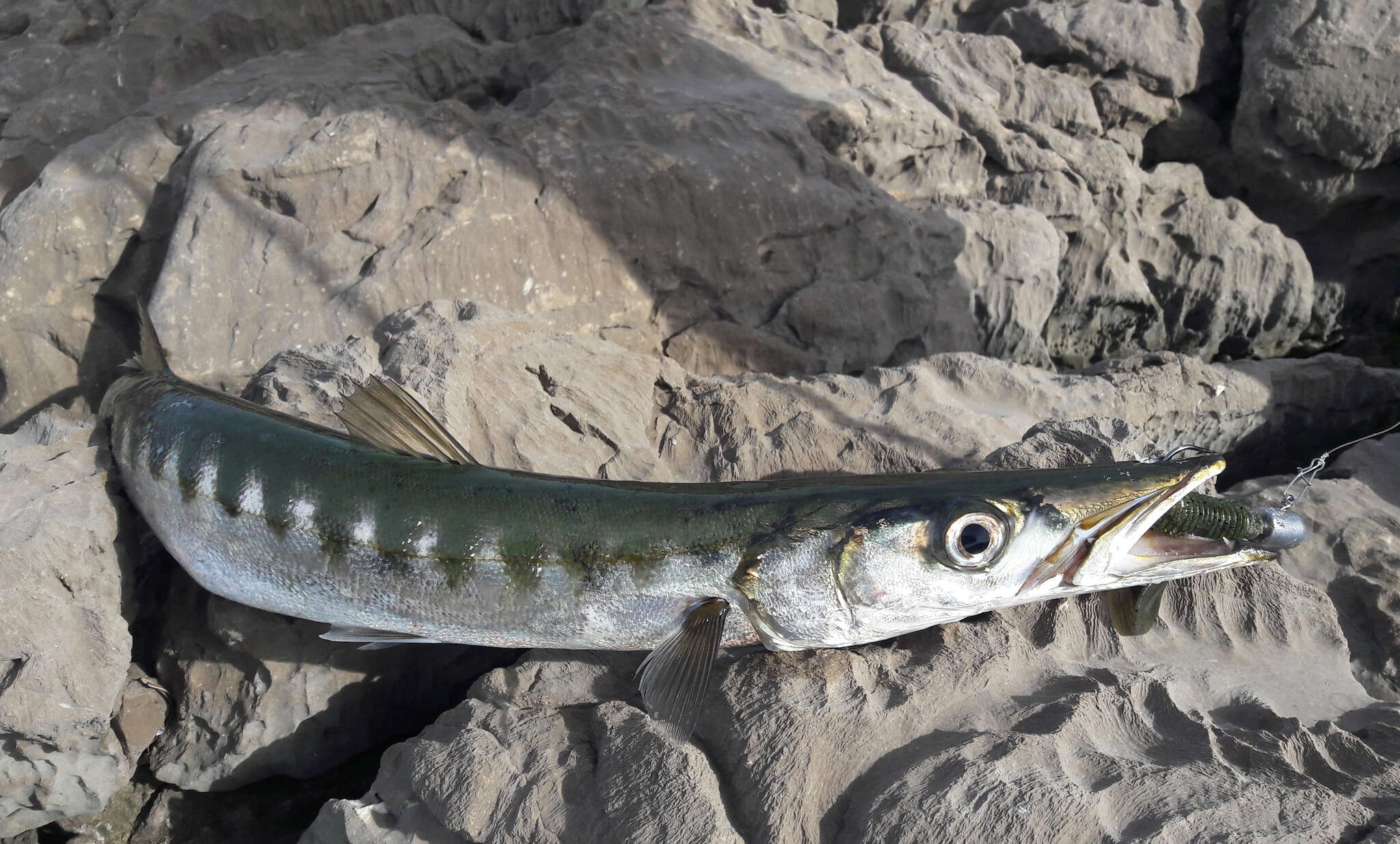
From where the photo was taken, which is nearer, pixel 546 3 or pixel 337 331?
pixel 337 331

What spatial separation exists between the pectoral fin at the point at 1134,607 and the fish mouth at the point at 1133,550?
31 centimetres

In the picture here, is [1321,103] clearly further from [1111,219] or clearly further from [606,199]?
[606,199]

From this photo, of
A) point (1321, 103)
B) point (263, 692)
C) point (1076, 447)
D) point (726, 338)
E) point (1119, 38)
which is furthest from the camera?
point (1119, 38)

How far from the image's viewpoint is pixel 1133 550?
7.72ft

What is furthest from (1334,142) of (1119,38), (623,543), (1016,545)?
(623,543)

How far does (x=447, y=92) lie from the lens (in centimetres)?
508

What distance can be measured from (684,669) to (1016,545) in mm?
833

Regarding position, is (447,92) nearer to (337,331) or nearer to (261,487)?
(337,331)

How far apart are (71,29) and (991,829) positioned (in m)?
6.28

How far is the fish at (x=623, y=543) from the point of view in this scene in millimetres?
2295

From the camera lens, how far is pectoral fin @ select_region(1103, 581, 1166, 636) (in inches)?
105

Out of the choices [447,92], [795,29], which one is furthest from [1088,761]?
[795,29]

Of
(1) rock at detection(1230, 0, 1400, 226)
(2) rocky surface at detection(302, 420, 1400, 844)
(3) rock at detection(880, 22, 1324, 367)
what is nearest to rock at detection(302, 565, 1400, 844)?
(2) rocky surface at detection(302, 420, 1400, 844)

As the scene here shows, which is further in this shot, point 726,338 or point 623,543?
point 726,338
